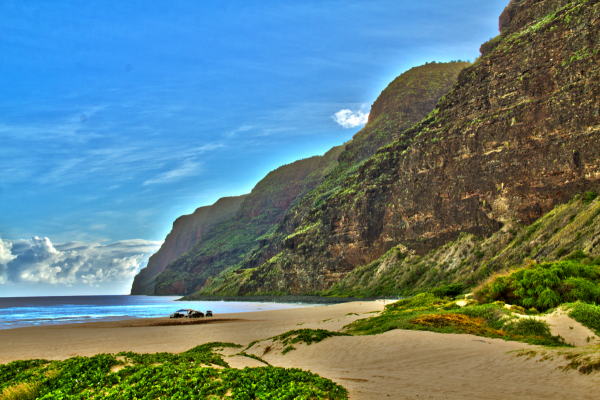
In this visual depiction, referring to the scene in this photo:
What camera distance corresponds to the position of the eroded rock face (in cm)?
4959

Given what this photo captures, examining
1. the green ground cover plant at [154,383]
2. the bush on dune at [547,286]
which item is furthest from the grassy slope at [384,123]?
the green ground cover plant at [154,383]

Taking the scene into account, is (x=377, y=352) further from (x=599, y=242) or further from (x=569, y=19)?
(x=569, y=19)

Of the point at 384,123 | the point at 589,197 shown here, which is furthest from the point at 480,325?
the point at 384,123

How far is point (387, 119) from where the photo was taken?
13775 centimetres

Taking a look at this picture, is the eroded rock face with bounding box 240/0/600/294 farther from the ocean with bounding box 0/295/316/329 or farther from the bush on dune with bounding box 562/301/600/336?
the bush on dune with bounding box 562/301/600/336

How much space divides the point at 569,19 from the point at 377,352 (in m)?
60.6

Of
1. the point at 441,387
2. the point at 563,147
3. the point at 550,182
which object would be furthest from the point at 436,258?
the point at 441,387

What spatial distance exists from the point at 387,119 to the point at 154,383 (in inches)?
5422

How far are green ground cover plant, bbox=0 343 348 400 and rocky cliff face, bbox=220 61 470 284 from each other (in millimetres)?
118096

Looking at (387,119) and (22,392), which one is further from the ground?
(387,119)

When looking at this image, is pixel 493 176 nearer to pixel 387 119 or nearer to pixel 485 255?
pixel 485 255

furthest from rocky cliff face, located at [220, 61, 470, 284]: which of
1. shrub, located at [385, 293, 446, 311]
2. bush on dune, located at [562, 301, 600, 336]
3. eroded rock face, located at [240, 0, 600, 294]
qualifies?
bush on dune, located at [562, 301, 600, 336]

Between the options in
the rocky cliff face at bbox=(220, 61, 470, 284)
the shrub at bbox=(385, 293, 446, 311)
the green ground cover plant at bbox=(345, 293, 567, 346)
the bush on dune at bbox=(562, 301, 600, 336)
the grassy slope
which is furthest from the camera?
the rocky cliff face at bbox=(220, 61, 470, 284)

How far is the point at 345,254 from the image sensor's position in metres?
87.4
